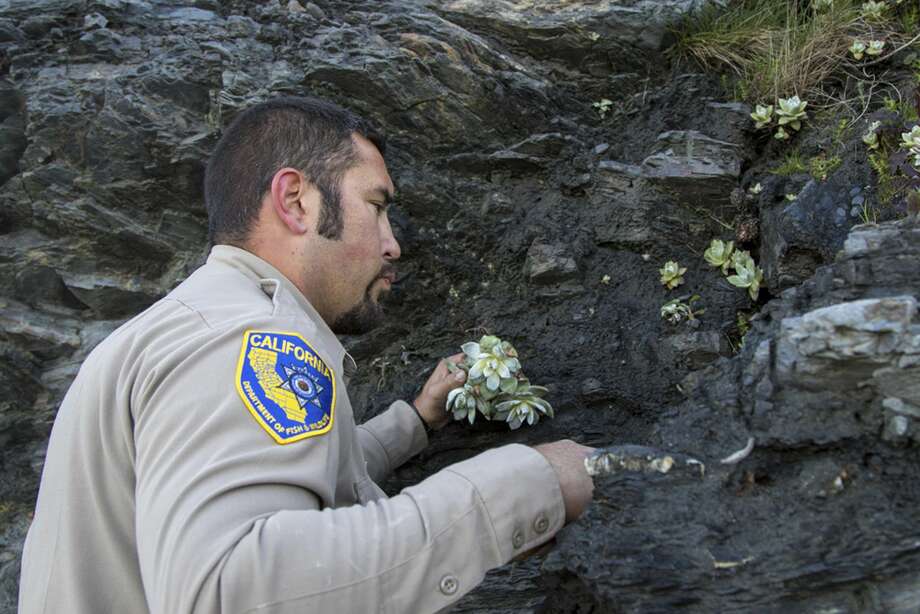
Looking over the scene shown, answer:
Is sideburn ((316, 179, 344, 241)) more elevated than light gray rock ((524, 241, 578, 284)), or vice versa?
sideburn ((316, 179, 344, 241))

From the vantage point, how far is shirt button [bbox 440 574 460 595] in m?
1.94

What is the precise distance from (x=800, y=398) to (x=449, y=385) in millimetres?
1480

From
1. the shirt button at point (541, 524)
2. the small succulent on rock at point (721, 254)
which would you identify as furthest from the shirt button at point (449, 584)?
the small succulent on rock at point (721, 254)

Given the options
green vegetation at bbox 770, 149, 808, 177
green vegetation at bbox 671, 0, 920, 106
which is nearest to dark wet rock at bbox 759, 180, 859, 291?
green vegetation at bbox 770, 149, 808, 177

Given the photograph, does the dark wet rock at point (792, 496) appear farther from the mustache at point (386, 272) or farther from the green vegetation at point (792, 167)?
the green vegetation at point (792, 167)

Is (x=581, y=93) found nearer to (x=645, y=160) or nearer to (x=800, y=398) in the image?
(x=645, y=160)

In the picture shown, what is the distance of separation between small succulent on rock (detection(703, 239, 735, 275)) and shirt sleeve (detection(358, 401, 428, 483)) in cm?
150

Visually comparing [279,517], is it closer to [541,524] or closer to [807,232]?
[541,524]

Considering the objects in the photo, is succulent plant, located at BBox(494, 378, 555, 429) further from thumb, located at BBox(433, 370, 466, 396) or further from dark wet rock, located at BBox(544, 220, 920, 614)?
dark wet rock, located at BBox(544, 220, 920, 614)

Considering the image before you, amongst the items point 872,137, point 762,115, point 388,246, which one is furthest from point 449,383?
point 872,137

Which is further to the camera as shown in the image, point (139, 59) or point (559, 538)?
point (139, 59)

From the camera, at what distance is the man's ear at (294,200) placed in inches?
109

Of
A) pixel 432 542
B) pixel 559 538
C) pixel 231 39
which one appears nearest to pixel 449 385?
pixel 559 538

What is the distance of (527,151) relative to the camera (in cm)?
409
